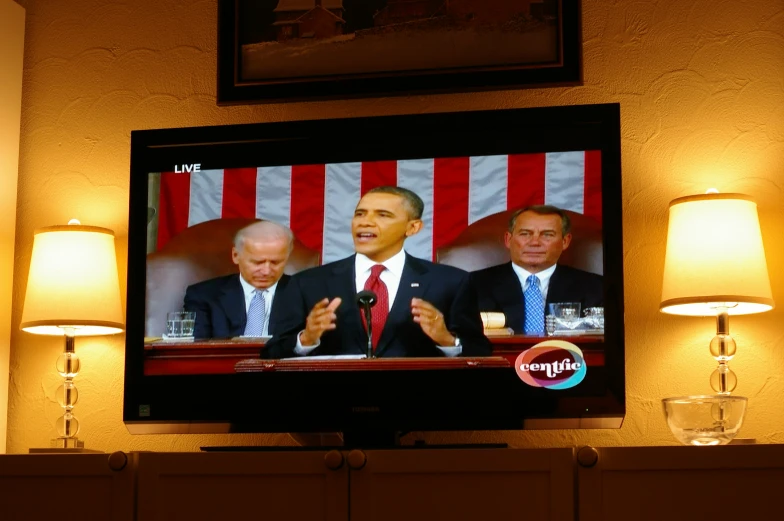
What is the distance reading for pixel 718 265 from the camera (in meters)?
2.53

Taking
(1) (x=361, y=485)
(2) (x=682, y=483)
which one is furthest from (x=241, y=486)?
(2) (x=682, y=483)

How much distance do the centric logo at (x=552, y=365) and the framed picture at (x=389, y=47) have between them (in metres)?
0.78

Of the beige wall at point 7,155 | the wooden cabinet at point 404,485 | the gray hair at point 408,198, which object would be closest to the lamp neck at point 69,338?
the beige wall at point 7,155

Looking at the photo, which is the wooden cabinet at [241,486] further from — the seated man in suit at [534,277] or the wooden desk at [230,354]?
the seated man in suit at [534,277]

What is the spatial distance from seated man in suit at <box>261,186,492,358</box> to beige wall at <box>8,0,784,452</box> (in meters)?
0.35

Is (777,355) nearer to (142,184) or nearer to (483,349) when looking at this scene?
(483,349)

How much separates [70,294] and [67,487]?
0.52 metres

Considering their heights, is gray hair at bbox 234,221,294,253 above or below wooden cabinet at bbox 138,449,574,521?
above

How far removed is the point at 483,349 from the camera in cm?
259

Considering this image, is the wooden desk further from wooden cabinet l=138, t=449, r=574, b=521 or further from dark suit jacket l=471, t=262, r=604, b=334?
wooden cabinet l=138, t=449, r=574, b=521

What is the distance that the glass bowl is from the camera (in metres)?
2.42

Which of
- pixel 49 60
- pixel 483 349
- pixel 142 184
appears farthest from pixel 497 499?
pixel 49 60

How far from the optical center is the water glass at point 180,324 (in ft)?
8.92

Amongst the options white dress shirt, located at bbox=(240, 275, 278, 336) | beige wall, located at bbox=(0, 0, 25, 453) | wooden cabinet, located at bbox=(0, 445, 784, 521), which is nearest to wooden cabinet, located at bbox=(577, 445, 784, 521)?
wooden cabinet, located at bbox=(0, 445, 784, 521)
